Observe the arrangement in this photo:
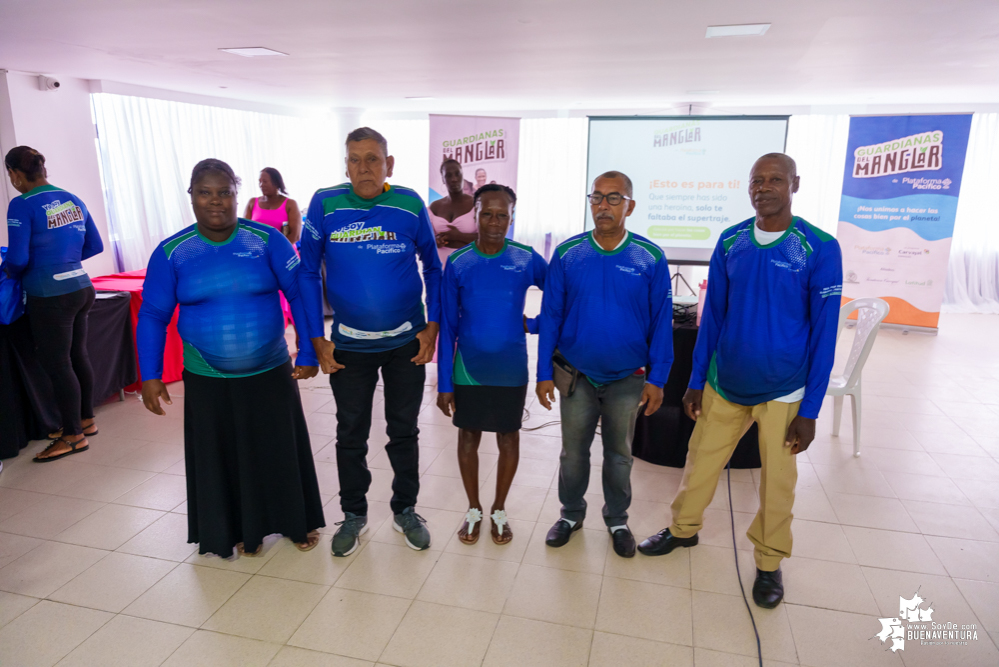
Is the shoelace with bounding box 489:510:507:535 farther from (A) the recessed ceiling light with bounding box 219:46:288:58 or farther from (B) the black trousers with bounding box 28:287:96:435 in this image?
(A) the recessed ceiling light with bounding box 219:46:288:58

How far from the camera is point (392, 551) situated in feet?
8.71

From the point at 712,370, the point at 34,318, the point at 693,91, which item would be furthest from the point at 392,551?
the point at 693,91

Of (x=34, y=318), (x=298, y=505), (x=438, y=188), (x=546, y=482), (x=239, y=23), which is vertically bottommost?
(x=546, y=482)

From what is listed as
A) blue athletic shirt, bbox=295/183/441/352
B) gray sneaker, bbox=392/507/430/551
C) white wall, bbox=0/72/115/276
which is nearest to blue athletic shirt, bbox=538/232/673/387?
blue athletic shirt, bbox=295/183/441/352

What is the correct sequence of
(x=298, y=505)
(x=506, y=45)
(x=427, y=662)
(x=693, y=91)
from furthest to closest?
(x=693, y=91) < (x=506, y=45) < (x=298, y=505) < (x=427, y=662)

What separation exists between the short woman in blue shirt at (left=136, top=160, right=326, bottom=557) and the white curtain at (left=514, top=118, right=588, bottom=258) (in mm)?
7099

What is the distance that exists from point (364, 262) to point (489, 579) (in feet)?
4.35

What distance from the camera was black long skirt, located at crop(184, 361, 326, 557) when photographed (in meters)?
2.41

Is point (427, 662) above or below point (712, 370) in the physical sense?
below

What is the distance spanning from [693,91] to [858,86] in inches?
60.6

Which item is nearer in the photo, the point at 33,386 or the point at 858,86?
the point at 33,386

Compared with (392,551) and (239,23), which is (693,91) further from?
(392,551)

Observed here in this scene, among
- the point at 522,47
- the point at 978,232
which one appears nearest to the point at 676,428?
the point at 522,47

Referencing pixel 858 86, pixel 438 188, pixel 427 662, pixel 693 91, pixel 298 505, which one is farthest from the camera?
pixel 693 91
